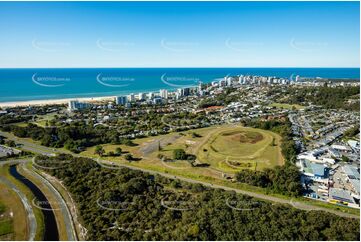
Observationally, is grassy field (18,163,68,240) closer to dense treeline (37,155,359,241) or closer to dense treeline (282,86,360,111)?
dense treeline (37,155,359,241)

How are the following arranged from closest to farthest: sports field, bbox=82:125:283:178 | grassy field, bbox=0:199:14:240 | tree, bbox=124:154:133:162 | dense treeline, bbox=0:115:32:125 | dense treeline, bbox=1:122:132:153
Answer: grassy field, bbox=0:199:14:240 < sports field, bbox=82:125:283:178 < tree, bbox=124:154:133:162 < dense treeline, bbox=1:122:132:153 < dense treeline, bbox=0:115:32:125

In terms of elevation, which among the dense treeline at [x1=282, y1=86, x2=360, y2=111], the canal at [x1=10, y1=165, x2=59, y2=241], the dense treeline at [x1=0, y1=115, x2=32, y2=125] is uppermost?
the dense treeline at [x1=282, y1=86, x2=360, y2=111]

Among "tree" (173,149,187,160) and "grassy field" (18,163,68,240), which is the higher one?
"tree" (173,149,187,160)

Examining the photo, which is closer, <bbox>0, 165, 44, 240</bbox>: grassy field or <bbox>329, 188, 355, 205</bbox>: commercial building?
<bbox>0, 165, 44, 240</bbox>: grassy field

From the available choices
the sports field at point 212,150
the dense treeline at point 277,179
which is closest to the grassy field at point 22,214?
the sports field at point 212,150

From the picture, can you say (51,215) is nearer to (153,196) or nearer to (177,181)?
(153,196)

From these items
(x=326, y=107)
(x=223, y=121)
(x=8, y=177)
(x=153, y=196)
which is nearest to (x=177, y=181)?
(x=153, y=196)

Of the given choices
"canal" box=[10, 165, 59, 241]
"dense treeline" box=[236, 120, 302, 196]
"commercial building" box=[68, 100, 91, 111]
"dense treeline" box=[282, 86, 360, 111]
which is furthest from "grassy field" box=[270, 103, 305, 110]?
"canal" box=[10, 165, 59, 241]

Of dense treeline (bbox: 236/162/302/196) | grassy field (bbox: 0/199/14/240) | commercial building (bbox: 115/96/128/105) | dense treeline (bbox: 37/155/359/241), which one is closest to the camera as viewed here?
dense treeline (bbox: 37/155/359/241)

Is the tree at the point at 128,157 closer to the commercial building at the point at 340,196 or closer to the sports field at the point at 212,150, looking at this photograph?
the sports field at the point at 212,150
